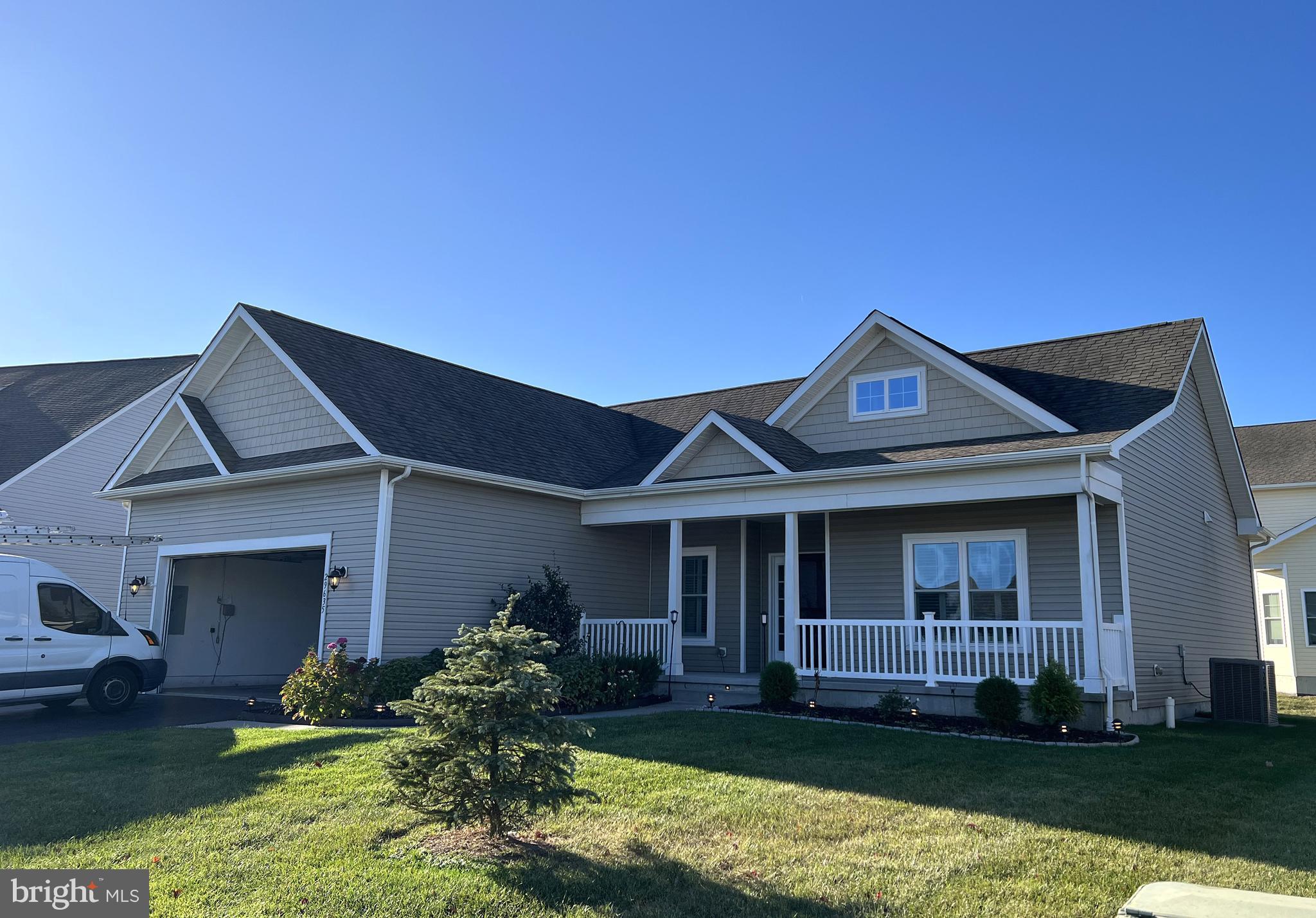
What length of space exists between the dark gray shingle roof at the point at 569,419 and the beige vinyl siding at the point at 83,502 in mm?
5645

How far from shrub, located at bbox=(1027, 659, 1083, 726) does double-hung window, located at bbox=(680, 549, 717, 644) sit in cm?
699

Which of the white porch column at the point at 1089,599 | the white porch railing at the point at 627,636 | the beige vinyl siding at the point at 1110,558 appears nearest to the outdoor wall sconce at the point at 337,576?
the white porch railing at the point at 627,636

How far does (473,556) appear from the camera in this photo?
14492mm

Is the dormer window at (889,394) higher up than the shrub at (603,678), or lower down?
higher up

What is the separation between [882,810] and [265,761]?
5703 millimetres

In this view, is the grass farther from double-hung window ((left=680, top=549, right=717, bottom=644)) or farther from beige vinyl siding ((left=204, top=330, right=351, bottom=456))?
double-hung window ((left=680, top=549, right=717, bottom=644))

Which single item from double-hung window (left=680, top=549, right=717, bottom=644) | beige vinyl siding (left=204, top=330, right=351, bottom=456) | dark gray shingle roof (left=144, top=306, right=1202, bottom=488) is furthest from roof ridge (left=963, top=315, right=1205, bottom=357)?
beige vinyl siding (left=204, top=330, right=351, bottom=456)

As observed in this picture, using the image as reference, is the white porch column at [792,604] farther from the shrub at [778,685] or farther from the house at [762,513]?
the shrub at [778,685]

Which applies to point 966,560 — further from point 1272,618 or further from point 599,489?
point 1272,618

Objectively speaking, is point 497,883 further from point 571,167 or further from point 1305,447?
point 1305,447

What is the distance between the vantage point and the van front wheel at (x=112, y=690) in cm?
1309

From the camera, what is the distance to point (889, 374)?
1525cm

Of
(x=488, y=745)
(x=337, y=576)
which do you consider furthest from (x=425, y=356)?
(x=488, y=745)

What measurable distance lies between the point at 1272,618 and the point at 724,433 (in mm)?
16958
